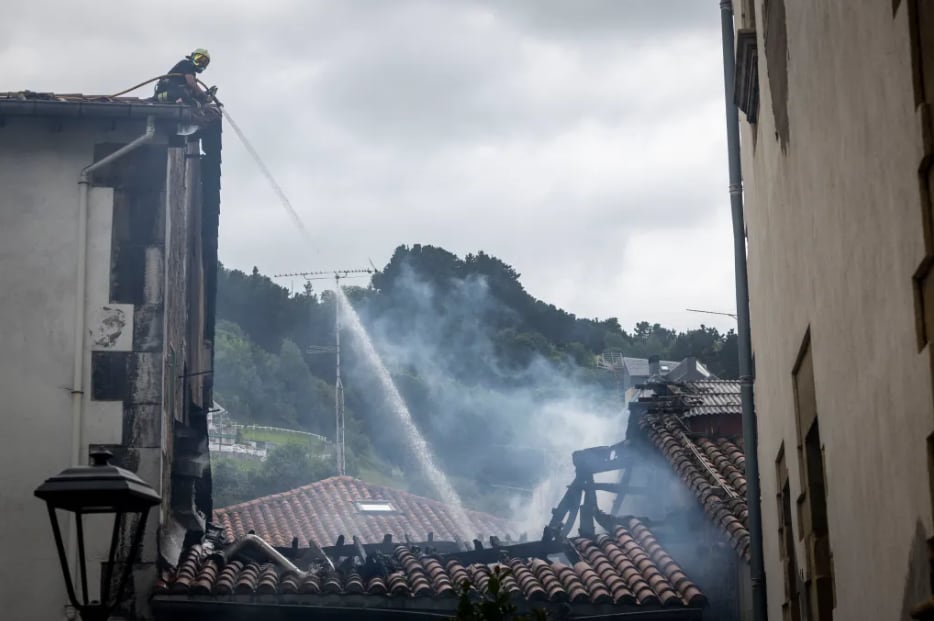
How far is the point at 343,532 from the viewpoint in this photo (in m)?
20.8

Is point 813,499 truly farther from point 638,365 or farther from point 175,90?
point 638,365

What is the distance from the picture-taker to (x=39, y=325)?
465 inches

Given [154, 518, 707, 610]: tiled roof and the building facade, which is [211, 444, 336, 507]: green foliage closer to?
[154, 518, 707, 610]: tiled roof

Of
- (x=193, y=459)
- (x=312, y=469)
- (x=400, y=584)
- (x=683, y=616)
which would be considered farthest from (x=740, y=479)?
(x=312, y=469)

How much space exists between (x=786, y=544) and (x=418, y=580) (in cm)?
521

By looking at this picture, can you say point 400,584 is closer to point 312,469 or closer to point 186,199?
point 186,199

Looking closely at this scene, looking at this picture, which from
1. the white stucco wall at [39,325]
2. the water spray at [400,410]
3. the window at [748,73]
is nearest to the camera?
the window at [748,73]

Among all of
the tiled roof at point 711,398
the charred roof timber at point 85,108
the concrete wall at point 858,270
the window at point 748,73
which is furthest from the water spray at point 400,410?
the concrete wall at point 858,270

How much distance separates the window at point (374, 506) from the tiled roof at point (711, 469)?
7231 millimetres

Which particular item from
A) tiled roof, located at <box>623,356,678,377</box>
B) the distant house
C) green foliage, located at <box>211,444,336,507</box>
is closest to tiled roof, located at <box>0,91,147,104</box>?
the distant house

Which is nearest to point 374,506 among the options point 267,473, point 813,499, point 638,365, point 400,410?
point 813,499

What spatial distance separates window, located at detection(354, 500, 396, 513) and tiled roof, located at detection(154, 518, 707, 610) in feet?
28.8

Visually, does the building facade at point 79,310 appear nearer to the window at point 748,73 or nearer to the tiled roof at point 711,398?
the window at point 748,73

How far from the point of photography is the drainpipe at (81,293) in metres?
11.5
